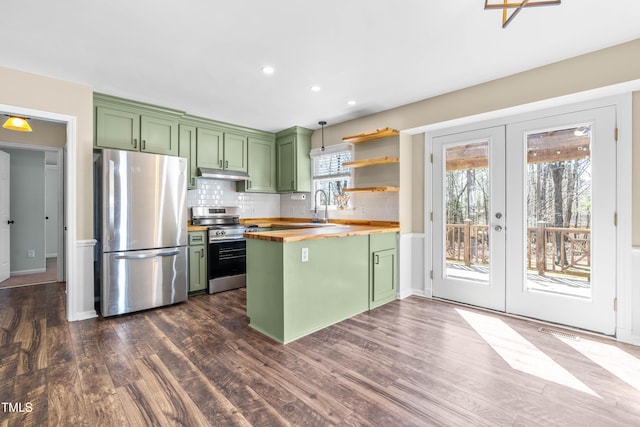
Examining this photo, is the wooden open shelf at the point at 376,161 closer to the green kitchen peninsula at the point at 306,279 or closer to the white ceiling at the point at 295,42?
the white ceiling at the point at 295,42

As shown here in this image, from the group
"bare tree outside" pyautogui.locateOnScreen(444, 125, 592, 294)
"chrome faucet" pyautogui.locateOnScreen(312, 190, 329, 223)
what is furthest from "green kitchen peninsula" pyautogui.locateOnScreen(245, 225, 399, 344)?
"chrome faucet" pyautogui.locateOnScreen(312, 190, 329, 223)

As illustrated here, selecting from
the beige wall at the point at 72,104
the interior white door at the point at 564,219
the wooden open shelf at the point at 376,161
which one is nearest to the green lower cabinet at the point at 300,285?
the wooden open shelf at the point at 376,161

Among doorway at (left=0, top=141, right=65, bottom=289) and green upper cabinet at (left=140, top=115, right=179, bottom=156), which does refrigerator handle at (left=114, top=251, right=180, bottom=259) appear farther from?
doorway at (left=0, top=141, right=65, bottom=289)

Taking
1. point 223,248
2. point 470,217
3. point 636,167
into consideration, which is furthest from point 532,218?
point 223,248

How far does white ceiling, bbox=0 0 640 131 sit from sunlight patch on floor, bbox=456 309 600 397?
244cm

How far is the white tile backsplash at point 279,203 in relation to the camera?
4.09 m

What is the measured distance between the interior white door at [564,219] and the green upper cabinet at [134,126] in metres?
4.06

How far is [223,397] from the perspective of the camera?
1.82 m

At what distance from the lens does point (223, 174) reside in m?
4.47

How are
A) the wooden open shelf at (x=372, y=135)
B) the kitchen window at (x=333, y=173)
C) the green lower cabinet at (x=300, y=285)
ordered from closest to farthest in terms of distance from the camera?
the green lower cabinet at (x=300, y=285) → the wooden open shelf at (x=372, y=135) → the kitchen window at (x=333, y=173)

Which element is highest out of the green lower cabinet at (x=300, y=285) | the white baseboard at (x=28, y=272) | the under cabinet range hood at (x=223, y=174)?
the under cabinet range hood at (x=223, y=174)

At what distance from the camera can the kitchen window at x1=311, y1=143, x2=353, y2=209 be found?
15.0 ft

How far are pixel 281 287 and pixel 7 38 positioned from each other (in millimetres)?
2866

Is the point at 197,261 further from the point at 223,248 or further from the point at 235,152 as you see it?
the point at 235,152
